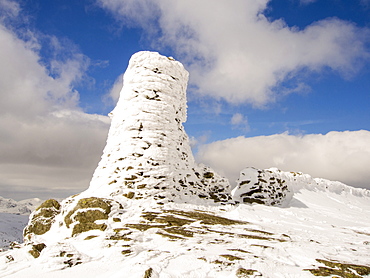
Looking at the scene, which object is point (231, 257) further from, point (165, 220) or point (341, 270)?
point (165, 220)

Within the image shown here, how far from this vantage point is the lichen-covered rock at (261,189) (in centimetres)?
2497

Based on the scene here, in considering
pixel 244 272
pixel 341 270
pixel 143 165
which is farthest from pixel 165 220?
pixel 341 270

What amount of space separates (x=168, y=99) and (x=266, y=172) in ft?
46.9

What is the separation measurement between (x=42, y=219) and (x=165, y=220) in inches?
299

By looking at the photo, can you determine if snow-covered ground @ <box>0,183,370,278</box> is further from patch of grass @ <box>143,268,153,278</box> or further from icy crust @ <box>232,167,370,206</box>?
icy crust @ <box>232,167,370,206</box>

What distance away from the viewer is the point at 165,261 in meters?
6.52

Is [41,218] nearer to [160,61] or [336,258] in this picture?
[336,258]

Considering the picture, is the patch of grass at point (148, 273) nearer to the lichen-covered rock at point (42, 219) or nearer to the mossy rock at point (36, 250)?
the mossy rock at point (36, 250)

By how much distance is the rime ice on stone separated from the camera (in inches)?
687

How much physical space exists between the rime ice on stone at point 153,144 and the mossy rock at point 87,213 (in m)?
3.05

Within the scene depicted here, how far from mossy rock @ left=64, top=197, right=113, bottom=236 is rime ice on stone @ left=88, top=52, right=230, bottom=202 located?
10.0 feet

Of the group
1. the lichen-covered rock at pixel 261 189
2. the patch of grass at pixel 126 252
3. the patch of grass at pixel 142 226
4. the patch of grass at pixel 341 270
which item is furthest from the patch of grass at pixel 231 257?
the lichen-covered rock at pixel 261 189

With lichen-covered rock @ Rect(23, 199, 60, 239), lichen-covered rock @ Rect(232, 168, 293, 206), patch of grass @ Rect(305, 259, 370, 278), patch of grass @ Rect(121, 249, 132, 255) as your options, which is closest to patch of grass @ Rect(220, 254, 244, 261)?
patch of grass @ Rect(305, 259, 370, 278)

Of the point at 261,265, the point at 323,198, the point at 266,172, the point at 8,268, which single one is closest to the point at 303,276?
the point at 261,265
